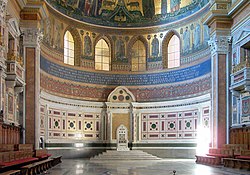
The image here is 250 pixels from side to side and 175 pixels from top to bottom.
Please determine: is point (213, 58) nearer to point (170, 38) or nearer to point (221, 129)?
point (221, 129)

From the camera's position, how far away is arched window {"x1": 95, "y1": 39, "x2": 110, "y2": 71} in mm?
38812

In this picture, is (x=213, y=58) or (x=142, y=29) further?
(x=142, y=29)

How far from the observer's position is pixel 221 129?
90.9ft

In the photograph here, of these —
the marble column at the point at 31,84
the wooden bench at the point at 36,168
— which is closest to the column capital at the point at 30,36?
the marble column at the point at 31,84

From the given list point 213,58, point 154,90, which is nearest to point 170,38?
point 154,90

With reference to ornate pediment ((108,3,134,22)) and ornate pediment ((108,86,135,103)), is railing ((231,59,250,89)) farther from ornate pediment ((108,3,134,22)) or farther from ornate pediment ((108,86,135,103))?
ornate pediment ((108,3,134,22))

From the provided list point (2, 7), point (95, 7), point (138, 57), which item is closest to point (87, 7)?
point (95, 7)

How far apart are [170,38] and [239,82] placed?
567 inches

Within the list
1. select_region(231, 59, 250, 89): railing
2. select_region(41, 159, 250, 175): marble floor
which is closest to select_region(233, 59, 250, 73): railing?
select_region(231, 59, 250, 89): railing

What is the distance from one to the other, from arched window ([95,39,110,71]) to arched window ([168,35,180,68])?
6.04m

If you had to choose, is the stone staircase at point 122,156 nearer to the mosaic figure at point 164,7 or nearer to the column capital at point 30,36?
the column capital at point 30,36

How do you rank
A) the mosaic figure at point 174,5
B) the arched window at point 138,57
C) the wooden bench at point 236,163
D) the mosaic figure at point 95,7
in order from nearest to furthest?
the wooden bench at point 236,163 → the mosaic figure at point 174,5 → the mosaic figure at point 95,7 → the arched window at point 138,57

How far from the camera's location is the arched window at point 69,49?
3653cm

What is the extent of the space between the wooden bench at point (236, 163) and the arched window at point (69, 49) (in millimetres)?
18515
